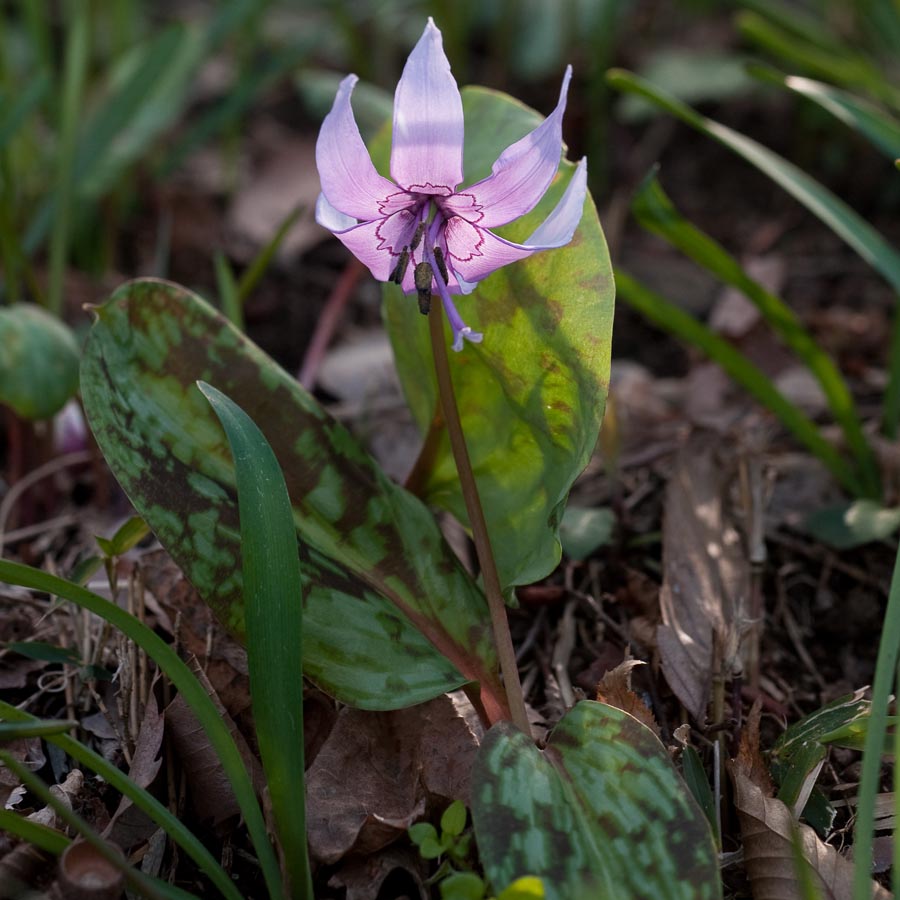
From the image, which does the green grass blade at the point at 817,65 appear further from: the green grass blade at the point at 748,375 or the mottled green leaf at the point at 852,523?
the mottled green leaf at the point at 852,523

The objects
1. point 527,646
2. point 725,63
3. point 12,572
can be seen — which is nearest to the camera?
point 12,572

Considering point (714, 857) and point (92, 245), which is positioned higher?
point (92, 245)

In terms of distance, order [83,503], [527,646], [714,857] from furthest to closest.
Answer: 1. [83,503]
2. [527,646]
3. [714,857]

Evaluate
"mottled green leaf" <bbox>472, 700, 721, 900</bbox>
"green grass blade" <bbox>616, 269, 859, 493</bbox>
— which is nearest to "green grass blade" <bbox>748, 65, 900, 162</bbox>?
"green grass blade" <bbox>616, 269, 859, 493</bbox>

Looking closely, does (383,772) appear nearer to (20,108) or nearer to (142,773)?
(142,773)

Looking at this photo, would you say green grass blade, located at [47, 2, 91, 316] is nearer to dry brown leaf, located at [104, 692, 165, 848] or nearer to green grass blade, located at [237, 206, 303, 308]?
green grass blade, located at [237, 206, 303, 308]

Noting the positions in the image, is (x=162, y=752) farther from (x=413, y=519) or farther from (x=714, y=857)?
(x=714, y=857)

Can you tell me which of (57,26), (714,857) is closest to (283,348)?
(714,857)
